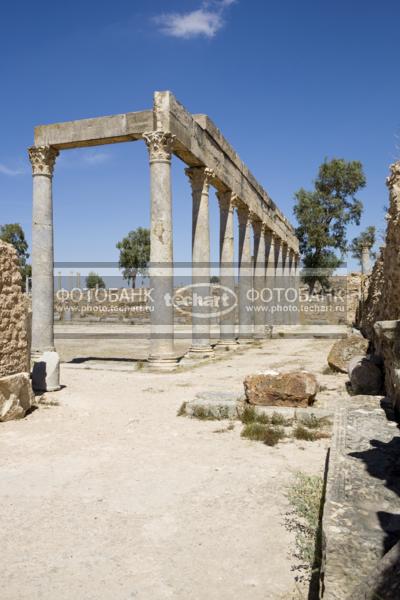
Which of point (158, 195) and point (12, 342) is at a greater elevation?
point (158, 195)

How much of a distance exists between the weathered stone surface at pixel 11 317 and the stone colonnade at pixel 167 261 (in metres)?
1.88

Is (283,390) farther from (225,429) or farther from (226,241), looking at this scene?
(226,241)

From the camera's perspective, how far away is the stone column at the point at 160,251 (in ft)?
40.6

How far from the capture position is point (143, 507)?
405 cm

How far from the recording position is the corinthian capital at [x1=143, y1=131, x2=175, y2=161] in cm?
1232

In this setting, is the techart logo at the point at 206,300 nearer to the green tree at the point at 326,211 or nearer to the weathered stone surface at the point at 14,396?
the weathered stone surface at the point at 14,396

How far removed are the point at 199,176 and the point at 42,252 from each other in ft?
17.7

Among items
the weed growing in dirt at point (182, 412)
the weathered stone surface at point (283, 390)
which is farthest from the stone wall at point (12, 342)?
the weathered stone surface at point (283, 390)

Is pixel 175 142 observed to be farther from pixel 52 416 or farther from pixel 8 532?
pixel 8 532

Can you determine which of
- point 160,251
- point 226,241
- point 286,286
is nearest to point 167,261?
point 160,251

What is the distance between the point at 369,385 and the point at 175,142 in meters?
8.47

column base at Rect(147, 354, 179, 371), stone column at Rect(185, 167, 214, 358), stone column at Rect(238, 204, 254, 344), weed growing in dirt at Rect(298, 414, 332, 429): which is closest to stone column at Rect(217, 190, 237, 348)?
Answer: stone column at Rect(238, 204, 254, 344)

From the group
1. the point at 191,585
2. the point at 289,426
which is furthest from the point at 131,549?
the point at 289,426

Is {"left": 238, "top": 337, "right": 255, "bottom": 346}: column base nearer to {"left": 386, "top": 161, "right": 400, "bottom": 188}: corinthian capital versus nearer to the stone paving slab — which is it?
{"left": 386, "top": 161, "right": 400, "bottom": 188}: corinthian capital
